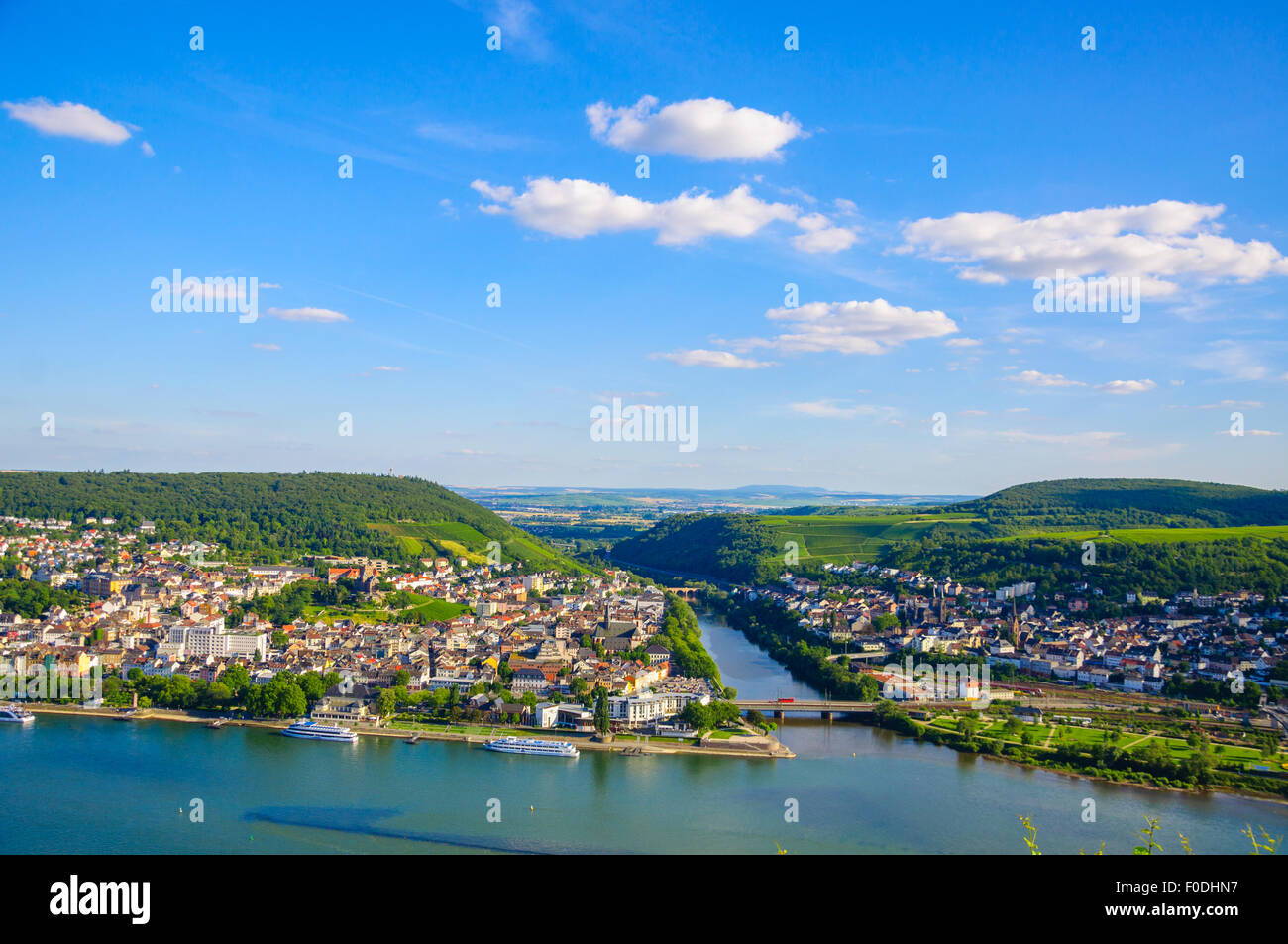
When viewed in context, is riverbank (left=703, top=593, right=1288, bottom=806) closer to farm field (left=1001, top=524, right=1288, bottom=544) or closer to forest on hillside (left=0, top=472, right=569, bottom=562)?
farm field (left=1001, top=524, right=1288, bottom=544)

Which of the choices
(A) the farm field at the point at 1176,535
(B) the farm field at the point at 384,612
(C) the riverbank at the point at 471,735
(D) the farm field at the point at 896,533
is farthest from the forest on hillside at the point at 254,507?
(A) the farm field at the point at 1176,535

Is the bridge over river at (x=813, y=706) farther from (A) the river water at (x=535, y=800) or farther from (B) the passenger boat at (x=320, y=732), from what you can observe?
(B) the passenger boat at (x=320, y=732)

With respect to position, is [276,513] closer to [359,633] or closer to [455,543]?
[455,543]

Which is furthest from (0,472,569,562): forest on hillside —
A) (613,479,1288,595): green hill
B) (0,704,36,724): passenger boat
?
(0,704,36,724): passenger boat
